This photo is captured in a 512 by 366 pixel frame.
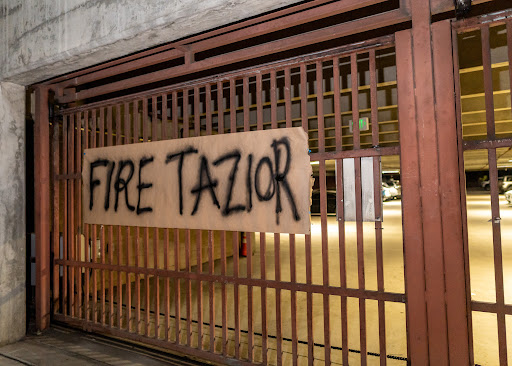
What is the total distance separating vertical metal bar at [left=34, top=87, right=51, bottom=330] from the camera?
406 centimetres

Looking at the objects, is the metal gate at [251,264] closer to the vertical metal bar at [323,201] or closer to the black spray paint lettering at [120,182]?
the vertical metal bar at [323,201]

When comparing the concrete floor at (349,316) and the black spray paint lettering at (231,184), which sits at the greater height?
the black spray paint lettering at (231,184)

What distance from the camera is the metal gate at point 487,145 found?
214 cm

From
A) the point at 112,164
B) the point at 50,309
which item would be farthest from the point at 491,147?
the point at 50,309

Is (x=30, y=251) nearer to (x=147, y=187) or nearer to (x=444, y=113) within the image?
(x=147, y=187)

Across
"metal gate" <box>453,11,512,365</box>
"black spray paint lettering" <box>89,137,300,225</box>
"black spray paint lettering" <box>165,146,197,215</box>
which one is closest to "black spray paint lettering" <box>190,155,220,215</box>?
"black spray paint lettering" <box>89,137,300,225</box>

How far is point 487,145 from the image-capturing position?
2.17 metres

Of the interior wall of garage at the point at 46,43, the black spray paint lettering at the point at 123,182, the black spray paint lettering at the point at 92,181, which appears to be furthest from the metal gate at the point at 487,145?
the black spray paint lettering at the point at 92,181

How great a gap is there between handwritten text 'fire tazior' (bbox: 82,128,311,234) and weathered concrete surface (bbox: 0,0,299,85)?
3.06 feet

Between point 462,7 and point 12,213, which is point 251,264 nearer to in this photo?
point 462,7

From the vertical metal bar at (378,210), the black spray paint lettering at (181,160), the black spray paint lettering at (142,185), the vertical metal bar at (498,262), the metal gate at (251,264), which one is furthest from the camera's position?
the black spray paint lettering at (142,185)

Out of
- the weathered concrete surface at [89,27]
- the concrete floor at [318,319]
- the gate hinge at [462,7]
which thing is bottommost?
the concrete floor at [318,319]

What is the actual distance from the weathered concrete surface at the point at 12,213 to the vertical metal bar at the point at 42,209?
6.5 inches

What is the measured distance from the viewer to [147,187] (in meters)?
3.45
